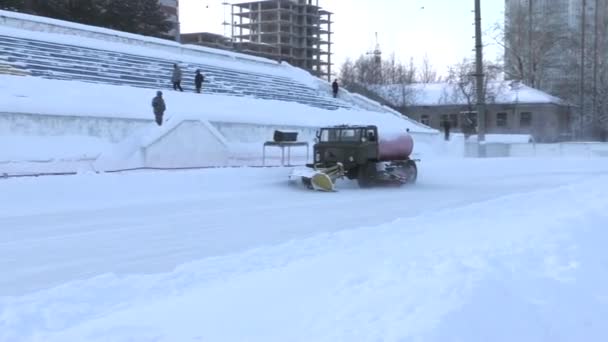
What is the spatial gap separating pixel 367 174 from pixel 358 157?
23.6 inches

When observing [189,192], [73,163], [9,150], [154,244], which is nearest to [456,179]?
[189,192]

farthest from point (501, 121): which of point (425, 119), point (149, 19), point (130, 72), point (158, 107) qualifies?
point (158, 107)

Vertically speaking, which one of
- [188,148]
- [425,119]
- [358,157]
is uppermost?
[425,119]

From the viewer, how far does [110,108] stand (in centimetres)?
2609

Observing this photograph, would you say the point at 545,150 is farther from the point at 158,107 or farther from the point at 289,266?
the point at 289,266

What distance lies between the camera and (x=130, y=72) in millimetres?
35188

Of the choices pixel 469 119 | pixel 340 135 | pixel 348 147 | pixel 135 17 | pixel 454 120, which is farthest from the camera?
pixel 454 120

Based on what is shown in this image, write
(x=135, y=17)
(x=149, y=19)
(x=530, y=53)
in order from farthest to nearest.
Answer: (x=530, y=53), (x=149, y=19), (x=135, y=17)

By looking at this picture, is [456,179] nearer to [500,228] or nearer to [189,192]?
[189,192]

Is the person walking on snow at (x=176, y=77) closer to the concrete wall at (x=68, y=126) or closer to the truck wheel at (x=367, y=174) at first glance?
the concrete wall at (x=68, y=126)

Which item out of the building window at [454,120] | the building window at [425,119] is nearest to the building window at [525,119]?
the building window at [454,120]

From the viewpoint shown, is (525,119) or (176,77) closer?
(176,77)

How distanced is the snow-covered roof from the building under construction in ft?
192

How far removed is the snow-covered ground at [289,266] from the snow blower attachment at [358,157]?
3.22m
